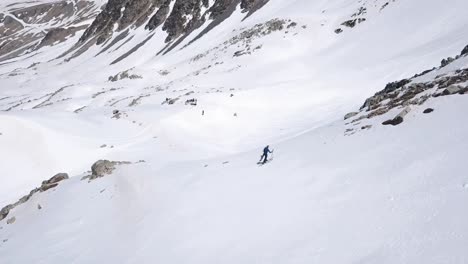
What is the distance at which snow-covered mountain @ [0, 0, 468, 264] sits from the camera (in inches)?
451

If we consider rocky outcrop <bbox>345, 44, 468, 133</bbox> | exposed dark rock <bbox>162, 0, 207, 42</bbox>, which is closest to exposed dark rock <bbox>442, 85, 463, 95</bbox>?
rocky outcrop <bbox>345, 44, 468, 133</bbox>

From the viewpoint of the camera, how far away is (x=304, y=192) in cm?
1447

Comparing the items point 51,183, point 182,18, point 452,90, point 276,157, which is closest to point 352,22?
point 452,90

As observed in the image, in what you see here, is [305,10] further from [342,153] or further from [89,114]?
[342,153]

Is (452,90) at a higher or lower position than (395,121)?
higher

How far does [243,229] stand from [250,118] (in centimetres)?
2580

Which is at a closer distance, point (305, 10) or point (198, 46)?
point (305, 10)

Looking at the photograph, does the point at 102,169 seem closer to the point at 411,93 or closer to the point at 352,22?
the point at 411,93

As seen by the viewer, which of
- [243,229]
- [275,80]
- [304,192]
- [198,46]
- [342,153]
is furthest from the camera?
[198,46]

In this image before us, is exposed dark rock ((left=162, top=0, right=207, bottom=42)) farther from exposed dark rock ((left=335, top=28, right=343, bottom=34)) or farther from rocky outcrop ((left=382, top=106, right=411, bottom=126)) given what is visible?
rocky outcrop ((left=382, top=106, right=411, bottom=126))

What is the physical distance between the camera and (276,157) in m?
19.7

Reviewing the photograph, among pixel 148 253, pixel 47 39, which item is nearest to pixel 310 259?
pixel 148 253

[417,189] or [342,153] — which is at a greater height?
[342,153]

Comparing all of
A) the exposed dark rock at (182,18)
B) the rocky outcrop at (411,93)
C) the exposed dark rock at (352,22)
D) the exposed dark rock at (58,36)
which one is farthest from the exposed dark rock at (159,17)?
the rocky outcrop at (411,93)
